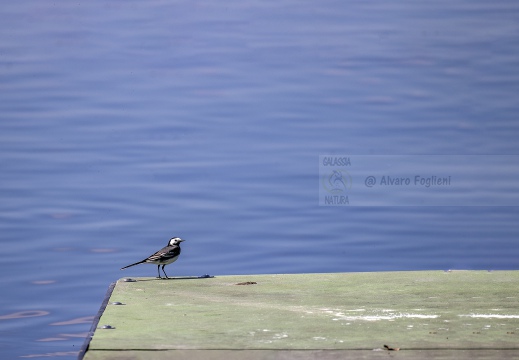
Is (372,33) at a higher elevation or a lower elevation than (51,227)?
higher

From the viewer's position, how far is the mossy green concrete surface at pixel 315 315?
20.7ft

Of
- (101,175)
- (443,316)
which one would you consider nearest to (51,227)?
(101,175)

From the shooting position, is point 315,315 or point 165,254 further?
point 165,254

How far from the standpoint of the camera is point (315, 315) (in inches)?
284

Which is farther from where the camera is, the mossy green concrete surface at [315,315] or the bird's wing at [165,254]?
the bird's wing at [165,254]

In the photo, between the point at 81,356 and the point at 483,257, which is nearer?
the point at 81,356

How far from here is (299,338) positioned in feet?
21.4

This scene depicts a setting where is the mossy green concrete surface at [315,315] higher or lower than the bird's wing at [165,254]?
lower

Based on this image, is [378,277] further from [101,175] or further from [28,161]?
[28,161]

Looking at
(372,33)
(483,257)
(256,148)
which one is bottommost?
(483,257)

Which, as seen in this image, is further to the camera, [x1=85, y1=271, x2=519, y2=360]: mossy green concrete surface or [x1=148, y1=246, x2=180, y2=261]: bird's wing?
[x1=148, y1=246, x2=180, y2=261]: bird's wing

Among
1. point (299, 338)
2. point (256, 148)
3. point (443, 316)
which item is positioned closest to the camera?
point (299, 338)

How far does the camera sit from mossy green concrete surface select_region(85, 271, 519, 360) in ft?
20.7

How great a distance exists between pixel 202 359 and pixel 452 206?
37.0 feet
